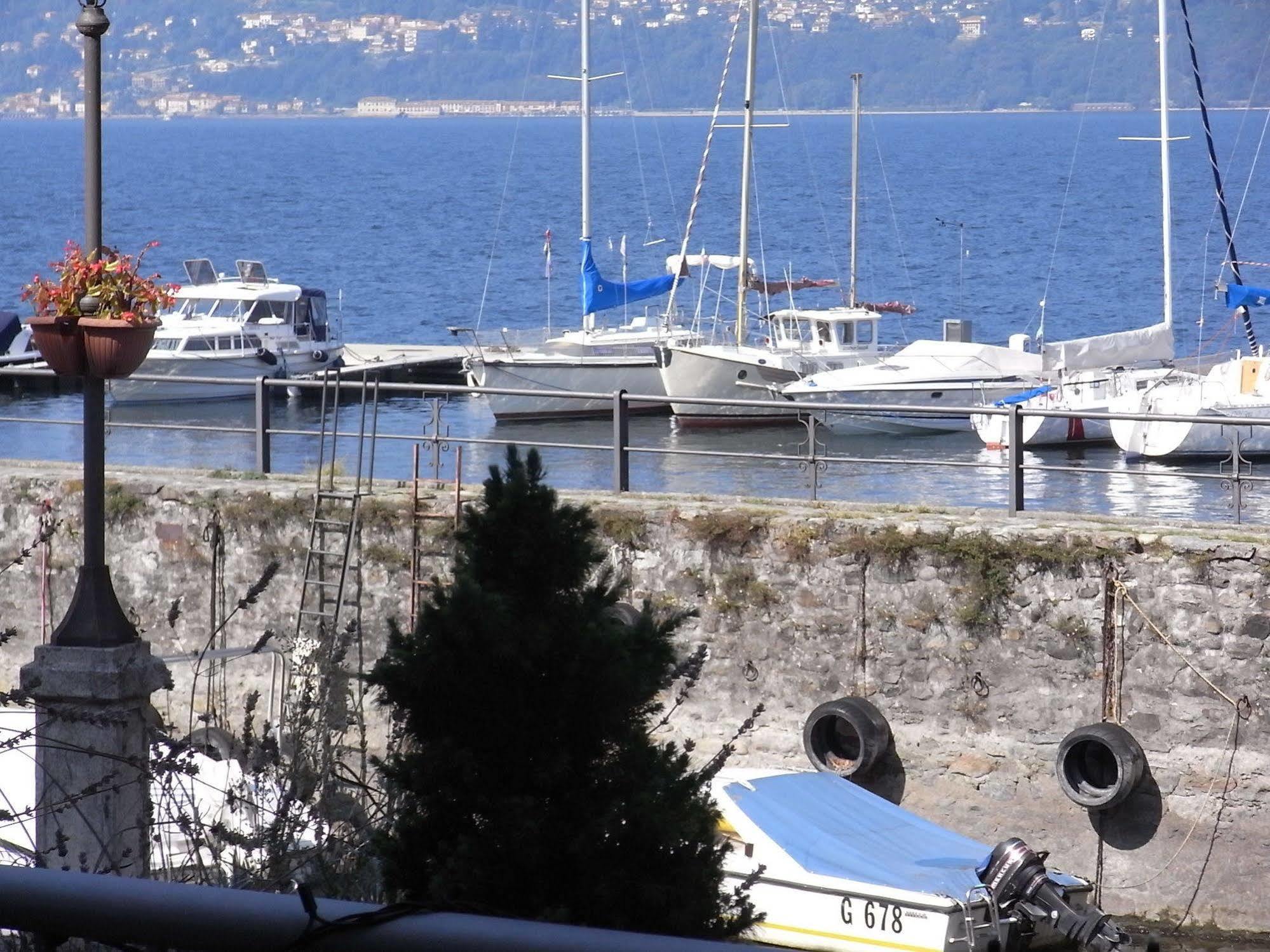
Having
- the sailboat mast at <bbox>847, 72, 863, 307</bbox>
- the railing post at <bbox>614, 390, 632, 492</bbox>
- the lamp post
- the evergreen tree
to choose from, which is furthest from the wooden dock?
the evergreen tree

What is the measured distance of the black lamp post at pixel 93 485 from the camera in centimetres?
742

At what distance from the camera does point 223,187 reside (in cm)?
12181

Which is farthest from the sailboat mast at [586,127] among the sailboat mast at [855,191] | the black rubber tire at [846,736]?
the black rubber tire at [846,736]

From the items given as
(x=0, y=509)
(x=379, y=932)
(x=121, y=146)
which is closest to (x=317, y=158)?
(x=121, y=146)

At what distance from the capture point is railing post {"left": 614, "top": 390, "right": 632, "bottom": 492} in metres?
12.9

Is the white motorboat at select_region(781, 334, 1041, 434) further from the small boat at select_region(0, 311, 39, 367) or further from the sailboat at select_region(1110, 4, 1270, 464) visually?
the small boat at select_region(0, 311, 39, 367)

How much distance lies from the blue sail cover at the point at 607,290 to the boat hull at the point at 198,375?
5.20 m

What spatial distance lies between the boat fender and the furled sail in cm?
1988

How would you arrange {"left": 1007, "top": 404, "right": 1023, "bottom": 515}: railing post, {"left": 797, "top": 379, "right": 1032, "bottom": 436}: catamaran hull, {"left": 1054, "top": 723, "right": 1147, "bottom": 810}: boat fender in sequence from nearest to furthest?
{"left": 1054, "top": 723, "right": 1147, "bottom": 810}: boat fender < {"left": 1007, "top": 404, "right": 1023, "bottom": 515}: railing post < {"left": 797, "top": 379, "right": 1032, "bottom": 436}: catamaran hull

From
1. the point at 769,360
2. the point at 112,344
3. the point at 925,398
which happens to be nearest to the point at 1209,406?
the point at 925,398

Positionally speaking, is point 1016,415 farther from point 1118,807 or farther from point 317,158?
point 317,158

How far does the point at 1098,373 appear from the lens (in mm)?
29922

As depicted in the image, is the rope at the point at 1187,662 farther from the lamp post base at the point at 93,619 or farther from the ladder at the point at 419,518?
the lamp post base at the point at 93,619

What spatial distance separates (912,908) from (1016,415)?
338 centimetres
